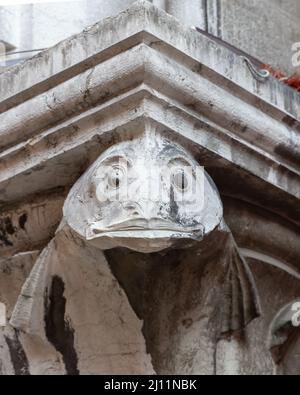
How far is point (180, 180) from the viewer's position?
2.60 metres

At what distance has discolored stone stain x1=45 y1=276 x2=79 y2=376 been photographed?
107 inches

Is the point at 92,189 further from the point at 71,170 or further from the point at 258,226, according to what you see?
the point at 258,226

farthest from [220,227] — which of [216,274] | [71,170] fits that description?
[71,170]

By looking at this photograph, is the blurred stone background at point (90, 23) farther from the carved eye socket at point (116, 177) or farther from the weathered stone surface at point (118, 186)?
the carved eye socket at point (116, 177)

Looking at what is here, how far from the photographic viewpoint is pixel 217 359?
272cm

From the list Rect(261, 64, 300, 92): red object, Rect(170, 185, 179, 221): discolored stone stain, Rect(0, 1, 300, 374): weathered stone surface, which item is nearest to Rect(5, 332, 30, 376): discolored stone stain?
Rect(0, 1, 300, 374): weathered stone surface

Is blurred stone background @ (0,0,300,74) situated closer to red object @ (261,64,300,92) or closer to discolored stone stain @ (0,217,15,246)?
red object @ (261,64,300,92)

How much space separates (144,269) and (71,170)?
20 centimetres

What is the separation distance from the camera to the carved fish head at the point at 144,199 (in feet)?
8.34

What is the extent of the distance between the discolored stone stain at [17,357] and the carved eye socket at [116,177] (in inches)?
14.0

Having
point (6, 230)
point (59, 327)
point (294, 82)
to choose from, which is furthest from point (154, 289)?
point (294, 82)

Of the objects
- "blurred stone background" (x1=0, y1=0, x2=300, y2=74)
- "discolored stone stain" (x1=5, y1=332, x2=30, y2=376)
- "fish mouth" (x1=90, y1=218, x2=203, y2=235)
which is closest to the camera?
"fish mouth" (x1=90, y1=218, x2=203, y2=235)

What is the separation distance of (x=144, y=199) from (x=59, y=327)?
1.04 ft

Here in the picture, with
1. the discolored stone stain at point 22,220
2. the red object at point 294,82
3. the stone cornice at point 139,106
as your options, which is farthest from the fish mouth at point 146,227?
the red object at point 294,82
